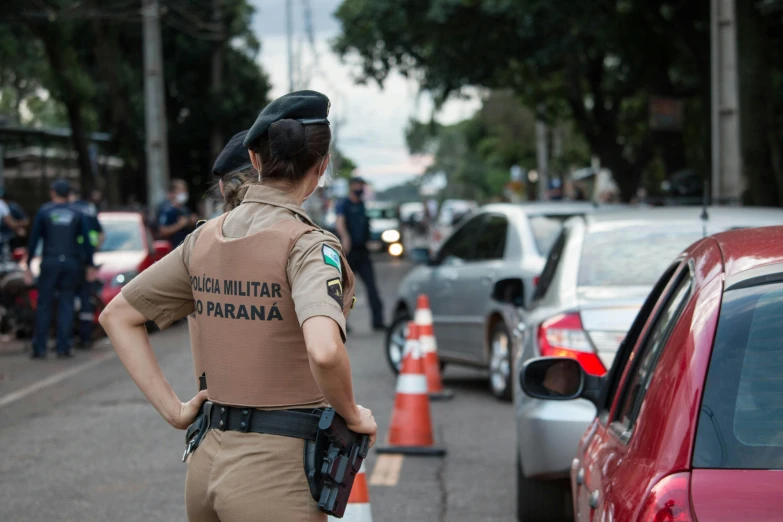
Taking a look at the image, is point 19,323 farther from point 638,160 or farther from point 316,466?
point 638,160

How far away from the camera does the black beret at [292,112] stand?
2.95 meters

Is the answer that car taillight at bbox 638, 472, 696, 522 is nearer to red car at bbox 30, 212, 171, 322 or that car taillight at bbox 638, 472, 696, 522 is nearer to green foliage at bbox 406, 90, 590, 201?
red car at bbox 30, 212, 171, 322

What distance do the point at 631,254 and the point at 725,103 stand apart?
350 inches

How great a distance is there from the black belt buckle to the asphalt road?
345 cm

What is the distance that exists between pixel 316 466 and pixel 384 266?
36.5 m

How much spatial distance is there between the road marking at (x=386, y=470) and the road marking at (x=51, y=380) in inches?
161

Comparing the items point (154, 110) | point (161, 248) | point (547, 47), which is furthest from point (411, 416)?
point (154, 110)

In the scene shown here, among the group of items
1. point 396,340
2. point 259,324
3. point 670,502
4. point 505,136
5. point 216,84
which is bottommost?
point 396,340

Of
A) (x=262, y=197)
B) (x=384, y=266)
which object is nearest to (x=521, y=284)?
(x=262, y=197)

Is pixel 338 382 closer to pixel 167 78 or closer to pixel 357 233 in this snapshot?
pixel 357 233

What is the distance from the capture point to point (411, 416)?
809 cm

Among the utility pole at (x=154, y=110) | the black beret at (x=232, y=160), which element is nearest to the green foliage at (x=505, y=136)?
the utility pole at (x=154, y=110)

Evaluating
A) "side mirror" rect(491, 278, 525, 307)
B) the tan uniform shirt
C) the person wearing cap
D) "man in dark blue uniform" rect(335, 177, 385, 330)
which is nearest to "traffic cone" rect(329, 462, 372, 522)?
the person wearing cap

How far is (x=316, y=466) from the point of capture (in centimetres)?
285
